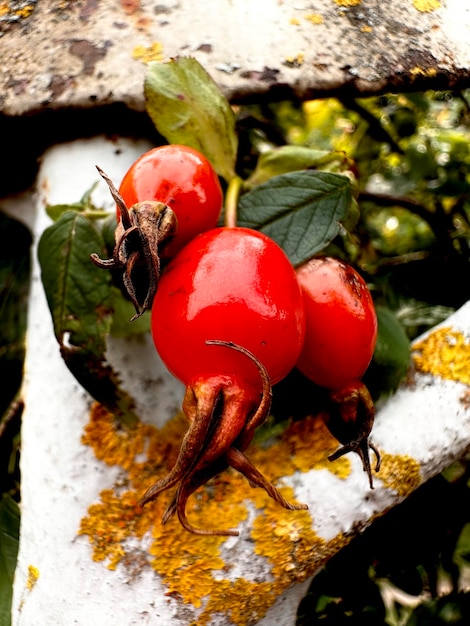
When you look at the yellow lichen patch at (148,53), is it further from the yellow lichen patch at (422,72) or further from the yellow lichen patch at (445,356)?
the yellow lichen patch at (445,356)

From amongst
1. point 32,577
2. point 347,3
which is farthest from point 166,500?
point 347,3

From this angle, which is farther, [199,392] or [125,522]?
[125,522]

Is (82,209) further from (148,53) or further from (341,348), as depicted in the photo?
(341,348)

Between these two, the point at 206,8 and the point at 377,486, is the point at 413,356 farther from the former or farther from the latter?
the point at 206,8

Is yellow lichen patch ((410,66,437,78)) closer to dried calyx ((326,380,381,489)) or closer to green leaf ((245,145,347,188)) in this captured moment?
green leaf ((245,145,347,188))

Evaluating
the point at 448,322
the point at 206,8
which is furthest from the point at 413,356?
the point at 206,8

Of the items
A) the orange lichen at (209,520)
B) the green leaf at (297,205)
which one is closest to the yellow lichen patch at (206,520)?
the orange lichen at (209,520)
